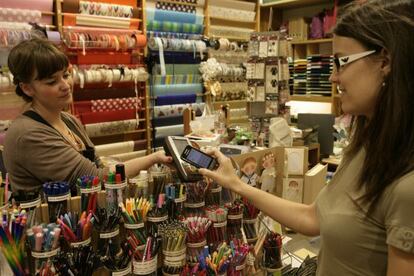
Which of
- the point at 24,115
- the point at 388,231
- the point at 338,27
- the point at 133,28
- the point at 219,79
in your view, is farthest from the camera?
the point at 219,79

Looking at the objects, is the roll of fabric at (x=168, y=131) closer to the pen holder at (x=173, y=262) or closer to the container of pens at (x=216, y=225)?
the container of pens at (x=216, y=225)

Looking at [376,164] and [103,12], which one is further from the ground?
[103,12]

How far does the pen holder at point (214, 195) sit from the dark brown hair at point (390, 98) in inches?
21.6

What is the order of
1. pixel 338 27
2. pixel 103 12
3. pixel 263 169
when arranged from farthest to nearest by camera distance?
pixel 103 12
pixel 263 169
pixel 338 27

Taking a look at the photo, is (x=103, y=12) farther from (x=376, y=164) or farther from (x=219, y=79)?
(x=376, y=164)

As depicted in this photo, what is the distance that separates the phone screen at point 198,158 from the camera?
1.30 meters

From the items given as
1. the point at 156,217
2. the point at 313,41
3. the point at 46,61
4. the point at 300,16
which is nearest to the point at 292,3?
the point at 300,16

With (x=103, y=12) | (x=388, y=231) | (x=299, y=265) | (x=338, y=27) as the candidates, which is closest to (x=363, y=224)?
(x=388, y=231)

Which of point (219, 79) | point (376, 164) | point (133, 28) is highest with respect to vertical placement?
point (133, 28)

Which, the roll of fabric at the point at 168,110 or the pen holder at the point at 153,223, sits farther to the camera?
the roll of fabric at the point at 168,110

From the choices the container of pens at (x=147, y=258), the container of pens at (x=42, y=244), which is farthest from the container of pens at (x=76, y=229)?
the container of pens at (x=147, y=258)

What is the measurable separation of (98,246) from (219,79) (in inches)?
151

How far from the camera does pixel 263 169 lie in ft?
5.61

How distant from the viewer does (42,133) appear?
1472 mm
